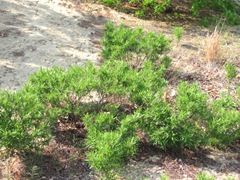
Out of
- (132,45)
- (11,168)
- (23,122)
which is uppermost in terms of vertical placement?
(132,45)

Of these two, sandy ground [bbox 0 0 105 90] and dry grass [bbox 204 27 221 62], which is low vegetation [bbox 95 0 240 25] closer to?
sandy ground [bbox 0 0 105 90]

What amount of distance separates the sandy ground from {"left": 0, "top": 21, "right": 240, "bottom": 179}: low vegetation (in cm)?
130

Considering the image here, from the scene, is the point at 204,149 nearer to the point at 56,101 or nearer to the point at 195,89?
the point at 195,89

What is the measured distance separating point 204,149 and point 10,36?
12.5 ft

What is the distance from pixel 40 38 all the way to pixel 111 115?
10.0ft

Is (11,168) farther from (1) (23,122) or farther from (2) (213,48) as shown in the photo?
(2) (213,48)

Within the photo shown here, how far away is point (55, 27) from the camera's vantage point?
7148 millimetres

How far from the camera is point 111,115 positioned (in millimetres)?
4137

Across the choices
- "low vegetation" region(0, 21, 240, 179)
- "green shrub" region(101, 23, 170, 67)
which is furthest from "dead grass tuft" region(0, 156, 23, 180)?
"green shrub" region(101, 23, 170, 67)

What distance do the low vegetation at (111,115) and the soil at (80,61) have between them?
0.50 feet

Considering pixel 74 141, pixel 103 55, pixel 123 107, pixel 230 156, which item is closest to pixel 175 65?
pixel 103 55

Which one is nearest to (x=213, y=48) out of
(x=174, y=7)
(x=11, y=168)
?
(x=174, y=7)

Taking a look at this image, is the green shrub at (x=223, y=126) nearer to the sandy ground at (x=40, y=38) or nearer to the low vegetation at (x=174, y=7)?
the sandy ground at (x=40, y=38)

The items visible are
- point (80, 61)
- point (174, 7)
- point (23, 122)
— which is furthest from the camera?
point (174, 7)
